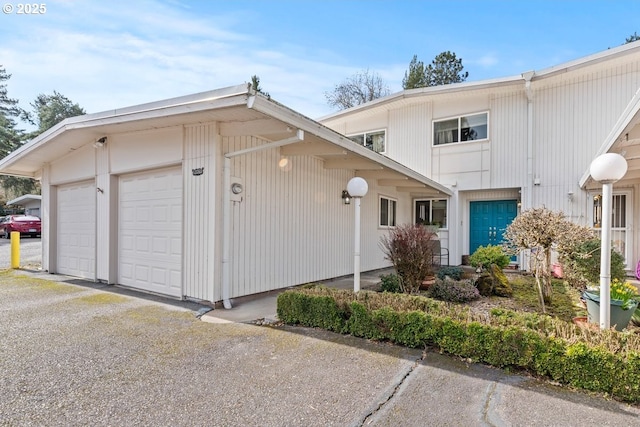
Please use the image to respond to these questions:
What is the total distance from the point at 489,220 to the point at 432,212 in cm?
181

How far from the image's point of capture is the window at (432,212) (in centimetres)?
1156

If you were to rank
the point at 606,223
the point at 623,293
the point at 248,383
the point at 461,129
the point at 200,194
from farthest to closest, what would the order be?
the point at 461,129
the point at 200,194
the point at 623,293
the point at 606,223
the point at 248,383

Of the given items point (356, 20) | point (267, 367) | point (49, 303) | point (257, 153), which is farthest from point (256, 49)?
point (267, 367)

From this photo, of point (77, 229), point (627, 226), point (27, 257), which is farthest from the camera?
point (27, 257)

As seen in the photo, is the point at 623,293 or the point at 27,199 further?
the point at 27,199

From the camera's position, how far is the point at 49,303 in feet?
18.3

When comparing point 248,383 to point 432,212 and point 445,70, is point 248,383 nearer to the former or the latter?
point 432,212

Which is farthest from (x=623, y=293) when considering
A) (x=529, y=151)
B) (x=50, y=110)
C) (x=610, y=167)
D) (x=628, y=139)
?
(x=50, y=110)

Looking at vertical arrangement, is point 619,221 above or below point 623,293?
above

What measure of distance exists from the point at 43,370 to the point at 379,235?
818 cm

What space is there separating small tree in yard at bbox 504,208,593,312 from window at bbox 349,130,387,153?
7.57 metres

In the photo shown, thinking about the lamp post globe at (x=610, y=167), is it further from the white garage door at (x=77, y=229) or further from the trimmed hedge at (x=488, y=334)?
→ the white garage door at (x=77, y=229)

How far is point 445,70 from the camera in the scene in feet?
67.8

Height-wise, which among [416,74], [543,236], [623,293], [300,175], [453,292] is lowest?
[453,292]
